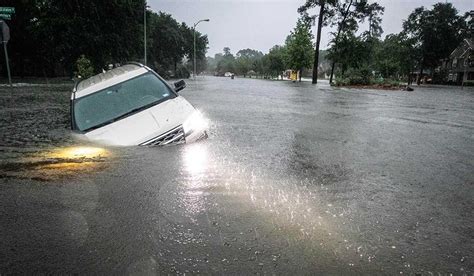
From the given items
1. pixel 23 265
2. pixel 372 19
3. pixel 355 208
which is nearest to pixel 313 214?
pixel 355 208

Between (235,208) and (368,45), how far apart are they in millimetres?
45769

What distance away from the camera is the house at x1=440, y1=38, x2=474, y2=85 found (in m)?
67.9

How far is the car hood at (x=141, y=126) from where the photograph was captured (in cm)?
547

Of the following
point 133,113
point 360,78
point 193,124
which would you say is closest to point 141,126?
point 133,113

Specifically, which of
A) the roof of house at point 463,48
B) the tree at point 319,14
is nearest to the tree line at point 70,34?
the tree at point 319,14

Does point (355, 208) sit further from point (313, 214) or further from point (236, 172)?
point (236, 172)

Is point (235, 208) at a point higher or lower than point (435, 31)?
lower

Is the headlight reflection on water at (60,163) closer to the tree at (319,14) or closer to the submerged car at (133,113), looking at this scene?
the submerged car at (133,113)

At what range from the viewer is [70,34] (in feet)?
119

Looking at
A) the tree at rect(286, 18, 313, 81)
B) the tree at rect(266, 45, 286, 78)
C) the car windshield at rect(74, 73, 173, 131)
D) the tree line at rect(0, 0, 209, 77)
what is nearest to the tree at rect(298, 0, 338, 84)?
the tree at rect(286, 18, 313, 81)

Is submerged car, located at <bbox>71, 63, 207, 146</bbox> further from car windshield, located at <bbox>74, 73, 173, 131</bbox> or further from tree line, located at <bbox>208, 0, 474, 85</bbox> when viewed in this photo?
tree line, located at <bbox>208, 0, 474, 85</bbox>

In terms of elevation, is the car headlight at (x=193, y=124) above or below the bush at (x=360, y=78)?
below

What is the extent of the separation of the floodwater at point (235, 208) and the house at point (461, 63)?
243 ft

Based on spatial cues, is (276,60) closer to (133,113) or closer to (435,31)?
(435,31)
